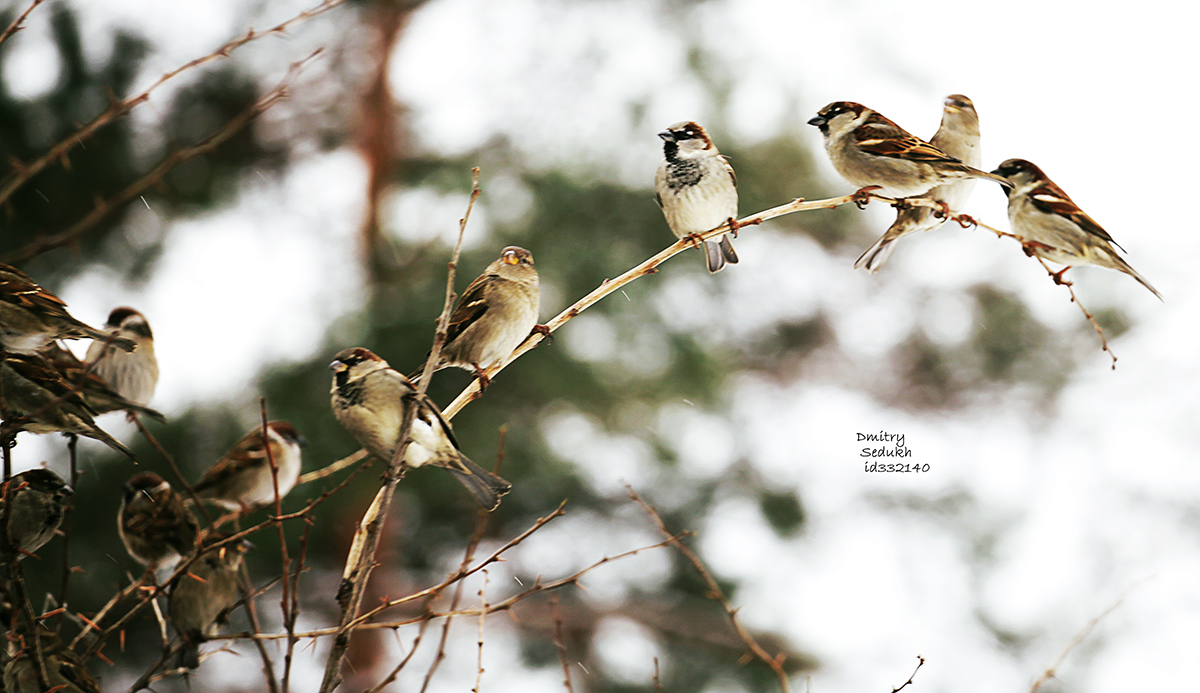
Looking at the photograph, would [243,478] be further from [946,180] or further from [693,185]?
[946,180]

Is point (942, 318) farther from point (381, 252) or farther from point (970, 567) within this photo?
point (381, 252)

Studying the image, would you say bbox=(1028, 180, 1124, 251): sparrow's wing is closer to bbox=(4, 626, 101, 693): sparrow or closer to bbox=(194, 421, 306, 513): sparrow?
bbox=(4, 626, 101, 693): sparrow

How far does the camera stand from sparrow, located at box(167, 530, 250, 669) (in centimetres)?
119

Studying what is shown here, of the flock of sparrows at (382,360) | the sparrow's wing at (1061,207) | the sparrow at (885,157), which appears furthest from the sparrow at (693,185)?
the sparrow's wing at (1061,207)

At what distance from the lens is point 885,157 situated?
909 mm

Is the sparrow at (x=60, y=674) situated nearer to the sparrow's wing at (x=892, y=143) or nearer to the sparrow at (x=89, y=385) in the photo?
the sparrow at (x=89, y=385)

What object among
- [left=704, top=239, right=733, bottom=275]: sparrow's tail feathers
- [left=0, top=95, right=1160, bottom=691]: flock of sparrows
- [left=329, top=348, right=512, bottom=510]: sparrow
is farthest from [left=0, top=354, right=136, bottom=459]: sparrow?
[left=704, top=239, right=733, bottom=275]: sparrow's tail feathers

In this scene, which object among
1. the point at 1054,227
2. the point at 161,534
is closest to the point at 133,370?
the point at 161,534

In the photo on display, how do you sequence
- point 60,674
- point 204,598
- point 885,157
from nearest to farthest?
point 885,157, point 60,674, point 204,598

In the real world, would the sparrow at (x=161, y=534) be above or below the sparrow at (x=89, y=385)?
below

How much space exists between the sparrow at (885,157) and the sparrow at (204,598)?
0.91 metres

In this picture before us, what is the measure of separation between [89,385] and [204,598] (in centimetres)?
67

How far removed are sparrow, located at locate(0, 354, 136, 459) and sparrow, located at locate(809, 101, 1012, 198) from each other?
0.80 meters

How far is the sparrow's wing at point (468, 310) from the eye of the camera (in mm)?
1378
